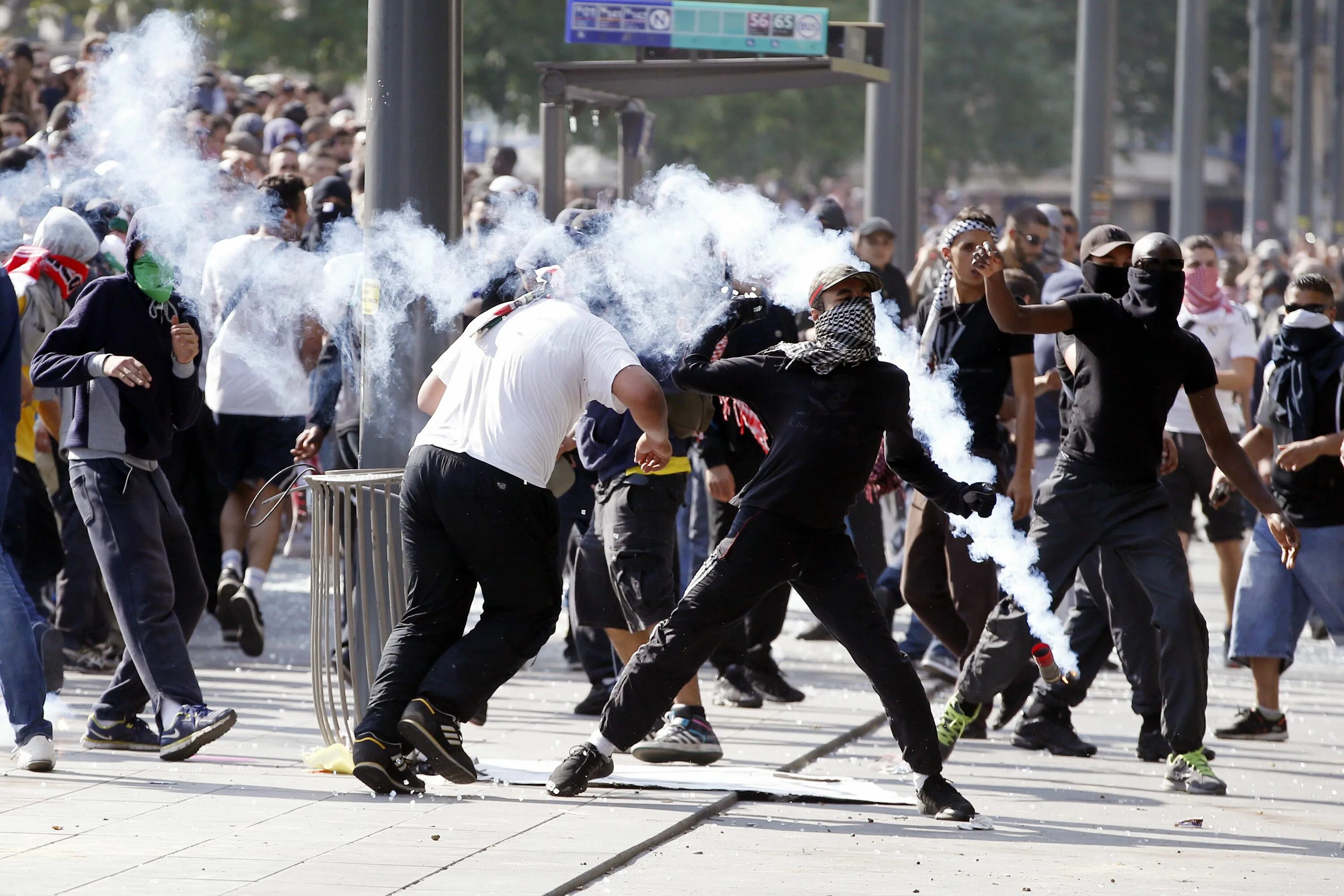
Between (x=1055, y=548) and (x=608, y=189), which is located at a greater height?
(x=608, y=189)

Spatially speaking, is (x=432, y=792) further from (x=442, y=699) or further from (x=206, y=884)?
(x=206, y=884)

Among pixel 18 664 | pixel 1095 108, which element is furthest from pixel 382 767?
pixel 1095 108

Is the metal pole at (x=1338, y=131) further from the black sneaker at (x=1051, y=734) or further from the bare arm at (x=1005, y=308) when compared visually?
the bare arm at (x=1005, y=308)

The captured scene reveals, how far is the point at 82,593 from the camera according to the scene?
845 cm

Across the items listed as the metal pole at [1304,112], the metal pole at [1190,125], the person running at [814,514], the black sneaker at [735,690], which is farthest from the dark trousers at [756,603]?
the metal pole at [1304,112]

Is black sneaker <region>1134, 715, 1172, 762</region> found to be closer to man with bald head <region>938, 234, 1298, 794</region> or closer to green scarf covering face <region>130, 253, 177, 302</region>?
man with bald head <region>938, 234, 1298, 794</region>

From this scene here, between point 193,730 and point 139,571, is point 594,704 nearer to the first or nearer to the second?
point 193,730

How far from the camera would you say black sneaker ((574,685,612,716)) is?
25.5 feet

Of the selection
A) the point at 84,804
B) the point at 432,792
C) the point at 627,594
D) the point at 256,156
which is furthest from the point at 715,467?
the point at 256,156

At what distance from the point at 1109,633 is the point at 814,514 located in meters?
2.26

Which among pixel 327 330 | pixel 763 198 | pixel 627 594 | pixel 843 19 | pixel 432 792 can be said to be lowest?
pixel 432 792

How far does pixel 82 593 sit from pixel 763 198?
3.42 m

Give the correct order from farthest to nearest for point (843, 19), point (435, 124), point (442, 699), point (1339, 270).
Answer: point (843, 19) → point (1339, 270) → point (435, 124) → point (442, 699)

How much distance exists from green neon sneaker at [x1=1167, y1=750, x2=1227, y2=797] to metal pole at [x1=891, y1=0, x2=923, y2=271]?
5597 millimetres
